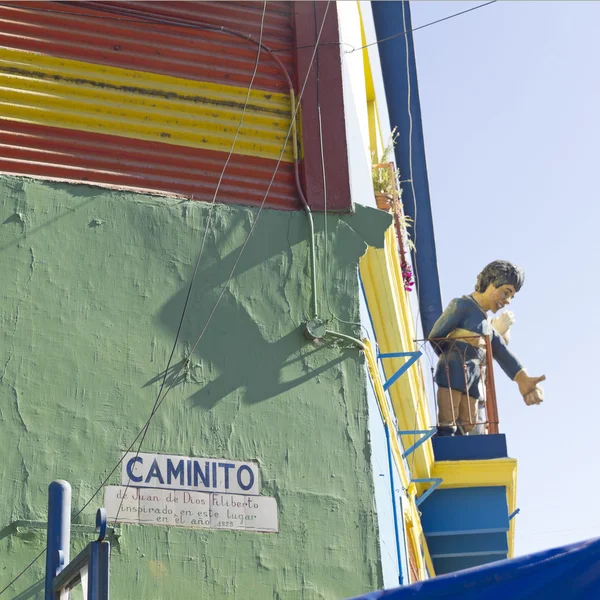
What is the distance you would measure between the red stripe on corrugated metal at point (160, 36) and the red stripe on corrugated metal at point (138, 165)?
0.52 m

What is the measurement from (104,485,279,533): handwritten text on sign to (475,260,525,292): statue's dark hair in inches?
177

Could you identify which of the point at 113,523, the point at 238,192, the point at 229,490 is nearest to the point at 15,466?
the point at 113,523

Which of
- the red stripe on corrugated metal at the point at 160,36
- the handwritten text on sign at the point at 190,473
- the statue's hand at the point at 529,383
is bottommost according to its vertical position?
the handwritten text on sign at the point at 190,473

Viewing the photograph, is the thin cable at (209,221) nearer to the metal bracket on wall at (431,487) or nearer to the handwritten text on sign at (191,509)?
the handwritten text on sign at (191,509)

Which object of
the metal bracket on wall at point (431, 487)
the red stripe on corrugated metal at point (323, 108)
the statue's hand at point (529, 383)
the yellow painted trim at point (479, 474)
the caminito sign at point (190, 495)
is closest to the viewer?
the caminito sign at point (190, 495)

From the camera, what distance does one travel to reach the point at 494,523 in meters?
9.02

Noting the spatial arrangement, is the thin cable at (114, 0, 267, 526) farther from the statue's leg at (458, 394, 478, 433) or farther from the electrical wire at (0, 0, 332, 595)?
the statue's leg at (458, 394, 478, 433)

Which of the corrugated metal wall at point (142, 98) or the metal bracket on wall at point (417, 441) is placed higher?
the corrugated metal wall at point (142, 98)

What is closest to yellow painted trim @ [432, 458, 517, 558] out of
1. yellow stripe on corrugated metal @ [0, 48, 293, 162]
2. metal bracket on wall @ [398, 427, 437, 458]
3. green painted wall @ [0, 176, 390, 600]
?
metal bracket on wall @ [398, 427, 437, 458]

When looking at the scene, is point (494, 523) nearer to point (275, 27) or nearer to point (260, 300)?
point (260, 300)

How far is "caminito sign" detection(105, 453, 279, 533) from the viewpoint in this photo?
529cm

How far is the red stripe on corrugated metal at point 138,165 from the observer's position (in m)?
5.89

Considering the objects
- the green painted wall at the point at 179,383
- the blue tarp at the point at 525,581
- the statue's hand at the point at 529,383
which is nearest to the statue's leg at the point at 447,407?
the statue's hand at the point at 529,383

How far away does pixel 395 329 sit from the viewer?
24.0 ft
